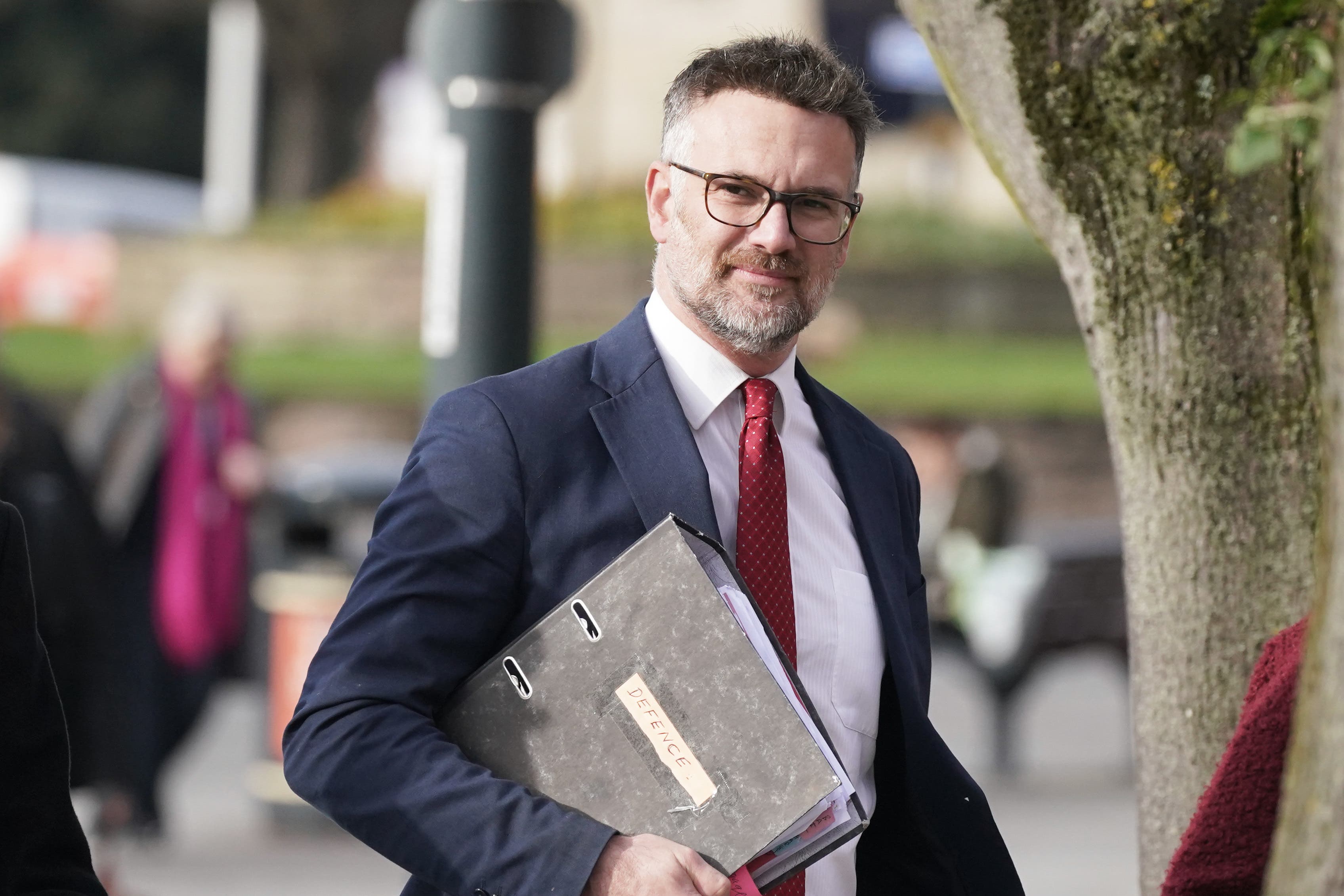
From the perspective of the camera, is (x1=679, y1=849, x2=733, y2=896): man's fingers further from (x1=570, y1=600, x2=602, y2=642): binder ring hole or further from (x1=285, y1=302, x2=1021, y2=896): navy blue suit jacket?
(x1=570, y1=600, x2=602, y2=642): binder ring hole

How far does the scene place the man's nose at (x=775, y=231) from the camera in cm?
244

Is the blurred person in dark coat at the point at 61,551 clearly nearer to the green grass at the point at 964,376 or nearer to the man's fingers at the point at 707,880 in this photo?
the man's fingers at the point at 707,880

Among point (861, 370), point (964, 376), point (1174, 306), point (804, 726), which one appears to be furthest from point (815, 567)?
point (964, 376)

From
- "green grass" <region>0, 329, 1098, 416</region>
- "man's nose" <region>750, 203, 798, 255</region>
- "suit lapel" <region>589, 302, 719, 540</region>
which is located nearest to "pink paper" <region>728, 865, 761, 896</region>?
"suit lapel" <region>589, 302, 719, 540</region>

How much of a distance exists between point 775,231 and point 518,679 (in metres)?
0.65

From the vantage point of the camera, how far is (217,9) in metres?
31.1

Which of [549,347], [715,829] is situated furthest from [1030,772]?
[549,347]

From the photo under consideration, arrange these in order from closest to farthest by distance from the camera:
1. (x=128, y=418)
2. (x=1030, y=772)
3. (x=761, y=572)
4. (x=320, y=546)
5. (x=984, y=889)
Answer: (x=761, y=572) → (x=984, y=889) → (x=128, y=418) → (x=320, y=546) → (x=1030, y=772)

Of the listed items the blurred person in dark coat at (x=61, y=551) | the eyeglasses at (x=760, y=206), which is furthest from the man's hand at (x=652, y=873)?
the blurred person in dark coat at (x=61, y=551)

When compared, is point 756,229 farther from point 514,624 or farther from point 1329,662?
point 1329,662

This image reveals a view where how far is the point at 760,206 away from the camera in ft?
8.03

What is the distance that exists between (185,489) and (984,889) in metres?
5.80

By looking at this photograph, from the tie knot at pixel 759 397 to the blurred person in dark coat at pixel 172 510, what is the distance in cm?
555

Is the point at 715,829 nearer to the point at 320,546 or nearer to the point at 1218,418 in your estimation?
the point at 1218,418
